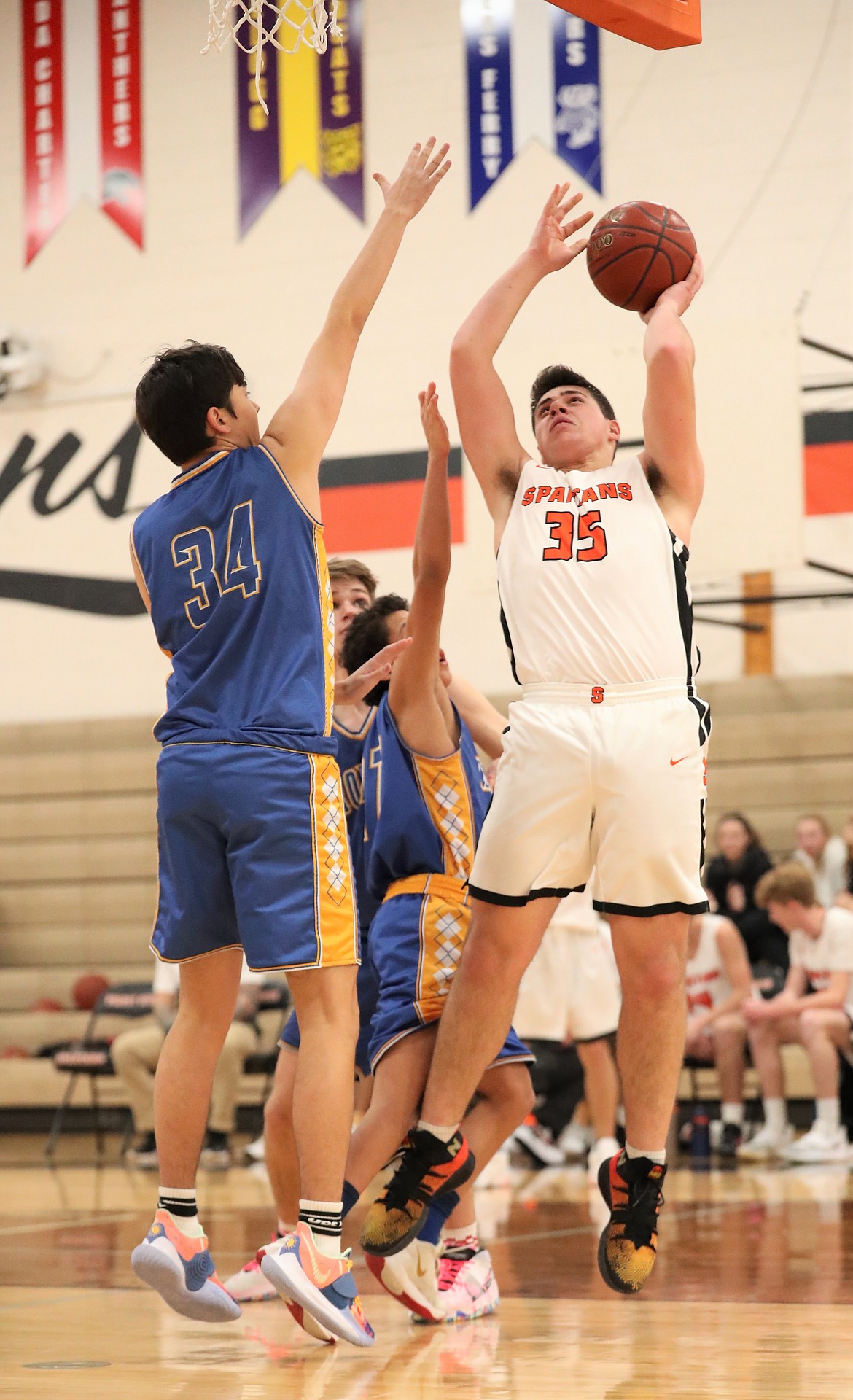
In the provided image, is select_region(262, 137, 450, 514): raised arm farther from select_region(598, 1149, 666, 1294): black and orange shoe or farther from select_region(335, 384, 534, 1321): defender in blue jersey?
select_region(598, 1149, 666, 1294): black and orange shoe

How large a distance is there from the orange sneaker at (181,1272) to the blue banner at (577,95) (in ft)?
32.9

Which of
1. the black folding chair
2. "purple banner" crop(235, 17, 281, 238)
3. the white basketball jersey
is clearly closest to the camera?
the white basketball jersey

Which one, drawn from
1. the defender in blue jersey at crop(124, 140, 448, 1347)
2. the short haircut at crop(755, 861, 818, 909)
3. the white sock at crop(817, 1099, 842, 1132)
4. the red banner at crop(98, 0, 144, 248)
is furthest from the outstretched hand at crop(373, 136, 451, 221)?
the red banner at crop(98, 0, 144, 248)

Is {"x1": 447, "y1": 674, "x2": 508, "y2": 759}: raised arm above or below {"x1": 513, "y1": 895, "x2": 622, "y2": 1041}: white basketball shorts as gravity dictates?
above

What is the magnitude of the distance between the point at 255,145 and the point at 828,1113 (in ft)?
28.8

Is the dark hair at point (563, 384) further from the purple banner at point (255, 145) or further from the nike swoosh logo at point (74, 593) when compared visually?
the purple banner at point (255, 145)

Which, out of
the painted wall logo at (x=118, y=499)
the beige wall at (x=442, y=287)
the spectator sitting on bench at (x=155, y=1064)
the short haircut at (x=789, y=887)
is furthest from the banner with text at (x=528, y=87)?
the spectator sitting on bench at (x=155, y=1064)

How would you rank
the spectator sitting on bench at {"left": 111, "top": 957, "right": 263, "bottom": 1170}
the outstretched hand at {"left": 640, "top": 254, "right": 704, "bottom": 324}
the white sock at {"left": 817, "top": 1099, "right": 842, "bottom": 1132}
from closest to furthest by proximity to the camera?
the outstretched hand at {"left": 640, "top": 254, "right": 704, "bottom": 324} < the white sock at {"left": 817, "top": 1099, "right": 842, "bottom": 1132} < the spectator sitting on bench at {"left": 111, "top": 957, "right": 263, "bottom": 1170}

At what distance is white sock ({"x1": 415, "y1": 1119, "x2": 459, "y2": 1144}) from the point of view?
12.2 ft

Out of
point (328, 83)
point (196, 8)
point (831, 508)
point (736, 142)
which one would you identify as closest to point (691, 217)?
point (736, 142)

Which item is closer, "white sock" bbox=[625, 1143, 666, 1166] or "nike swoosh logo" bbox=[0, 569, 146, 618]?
"white sock" bbox=[625, 1143, 666, 1166]

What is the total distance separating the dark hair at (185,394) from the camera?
359 cm

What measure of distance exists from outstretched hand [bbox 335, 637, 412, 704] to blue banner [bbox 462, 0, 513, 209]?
8.81 meters

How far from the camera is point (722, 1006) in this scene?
883cm
